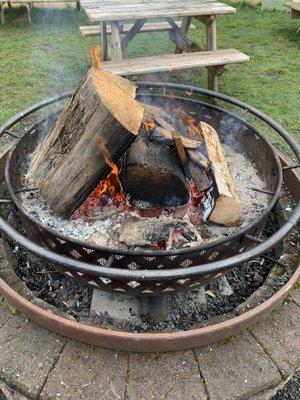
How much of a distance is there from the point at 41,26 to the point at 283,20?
4543 mm

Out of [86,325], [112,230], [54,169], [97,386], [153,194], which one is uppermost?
[54,169]

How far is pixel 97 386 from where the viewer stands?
77.5 inches

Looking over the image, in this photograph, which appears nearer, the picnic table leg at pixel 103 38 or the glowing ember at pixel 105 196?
the glowing ember at pixel 105 196

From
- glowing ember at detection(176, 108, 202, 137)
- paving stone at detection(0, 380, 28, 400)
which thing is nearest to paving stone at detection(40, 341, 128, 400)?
paving stone at detection(0, 380, 28, 400)

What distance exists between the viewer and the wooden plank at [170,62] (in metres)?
4.39

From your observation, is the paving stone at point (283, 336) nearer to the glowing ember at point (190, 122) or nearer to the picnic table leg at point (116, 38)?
the glowing ember at point (190, 122)

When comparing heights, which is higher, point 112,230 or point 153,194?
point 153,194

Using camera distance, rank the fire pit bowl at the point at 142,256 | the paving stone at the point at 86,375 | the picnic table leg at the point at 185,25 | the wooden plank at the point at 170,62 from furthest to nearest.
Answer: the picnic table leg at the point at 185,25 → the wooden plank at the point at 170,62 → the paving stone at the point at 86,375 → the fire pit bowl at the point at 142,256

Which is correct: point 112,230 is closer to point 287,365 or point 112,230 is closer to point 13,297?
point 13,297

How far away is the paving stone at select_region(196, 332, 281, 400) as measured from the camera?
1.98 metres

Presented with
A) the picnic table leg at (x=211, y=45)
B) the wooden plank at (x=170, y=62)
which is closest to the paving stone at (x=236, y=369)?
the wooden plank at (x=170, y=62)

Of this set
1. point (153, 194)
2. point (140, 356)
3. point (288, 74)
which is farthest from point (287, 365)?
point (288, 74)

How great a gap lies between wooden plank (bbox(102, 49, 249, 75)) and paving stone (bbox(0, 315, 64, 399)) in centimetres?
292

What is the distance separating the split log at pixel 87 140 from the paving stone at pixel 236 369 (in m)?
1.08
